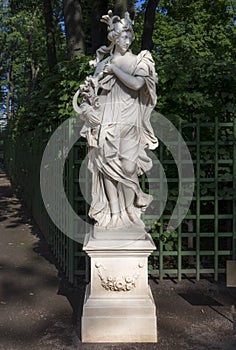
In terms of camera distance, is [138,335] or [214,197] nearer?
[138,335]

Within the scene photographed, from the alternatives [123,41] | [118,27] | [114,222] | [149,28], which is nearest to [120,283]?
[114,222]

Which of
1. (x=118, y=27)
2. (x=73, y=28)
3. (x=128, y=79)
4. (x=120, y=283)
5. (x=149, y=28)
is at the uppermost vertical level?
(x=73, y=28)

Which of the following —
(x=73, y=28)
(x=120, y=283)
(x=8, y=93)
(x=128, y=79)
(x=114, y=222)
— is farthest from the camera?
(x=8, y=93)

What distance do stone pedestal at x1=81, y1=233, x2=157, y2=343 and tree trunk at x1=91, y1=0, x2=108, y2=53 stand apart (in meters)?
5.82

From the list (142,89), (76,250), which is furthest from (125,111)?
(76,250)

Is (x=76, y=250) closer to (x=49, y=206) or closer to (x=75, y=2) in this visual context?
(x=49, y=206)

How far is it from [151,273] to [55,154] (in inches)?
98.6

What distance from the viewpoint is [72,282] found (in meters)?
5.63

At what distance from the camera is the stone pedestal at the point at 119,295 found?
3.90 metres

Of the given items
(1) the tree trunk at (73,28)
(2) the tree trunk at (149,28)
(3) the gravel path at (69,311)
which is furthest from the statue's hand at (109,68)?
(1) the tree trunk at (73,28)

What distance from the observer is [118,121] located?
4000 millimetres

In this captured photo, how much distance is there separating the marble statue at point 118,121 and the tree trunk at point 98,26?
4867mm

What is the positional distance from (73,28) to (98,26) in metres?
0.76

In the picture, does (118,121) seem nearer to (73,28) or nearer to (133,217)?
(133,217)
